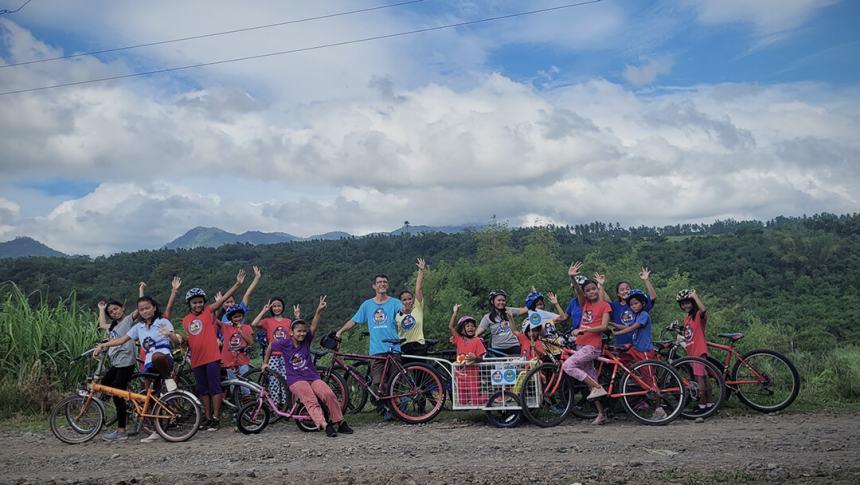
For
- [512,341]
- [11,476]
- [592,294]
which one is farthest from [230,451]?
[592,294]

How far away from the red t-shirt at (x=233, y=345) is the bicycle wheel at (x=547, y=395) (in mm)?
3718

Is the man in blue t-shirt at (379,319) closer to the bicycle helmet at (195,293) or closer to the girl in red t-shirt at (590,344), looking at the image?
the bicycle helmet at (195,293)

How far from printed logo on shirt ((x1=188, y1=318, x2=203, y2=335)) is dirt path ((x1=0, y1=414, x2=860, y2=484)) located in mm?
1230

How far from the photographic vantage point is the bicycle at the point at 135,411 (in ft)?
26.0

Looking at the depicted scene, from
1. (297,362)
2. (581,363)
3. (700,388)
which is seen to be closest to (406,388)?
→ (297,362)

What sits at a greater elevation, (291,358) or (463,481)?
(291,358)

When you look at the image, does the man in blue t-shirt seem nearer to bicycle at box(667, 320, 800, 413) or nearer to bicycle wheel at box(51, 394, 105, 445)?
bicycle wheel at box(51, 394, 105, 445)

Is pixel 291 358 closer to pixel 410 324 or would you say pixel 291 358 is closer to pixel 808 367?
pixel 410 324

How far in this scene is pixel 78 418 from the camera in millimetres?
8117

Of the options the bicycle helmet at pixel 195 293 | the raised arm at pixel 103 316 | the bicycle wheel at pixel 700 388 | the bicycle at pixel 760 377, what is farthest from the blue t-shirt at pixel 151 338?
the bicycle at pixel 760 377

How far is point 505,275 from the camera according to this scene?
19.6 metres

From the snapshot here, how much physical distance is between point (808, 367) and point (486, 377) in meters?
5.11

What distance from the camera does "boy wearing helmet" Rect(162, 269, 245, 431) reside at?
8312 mm

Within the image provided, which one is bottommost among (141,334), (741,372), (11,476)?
(11,476)
